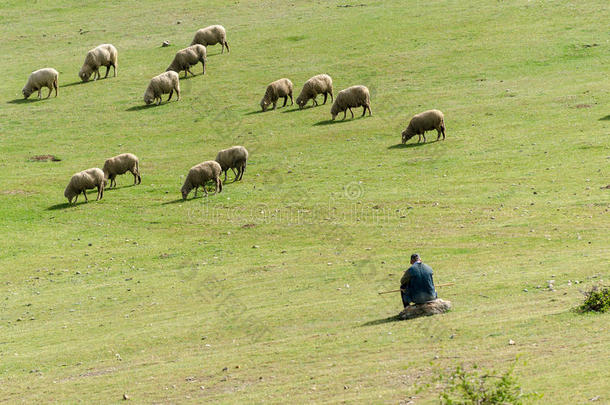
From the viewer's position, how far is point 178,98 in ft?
168

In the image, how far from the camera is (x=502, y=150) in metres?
38.3

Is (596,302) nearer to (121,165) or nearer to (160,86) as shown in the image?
(121,165)

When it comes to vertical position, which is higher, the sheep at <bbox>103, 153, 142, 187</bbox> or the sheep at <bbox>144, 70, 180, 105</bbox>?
the sheep at <bbox>144, 70, 180, 105</bbox>

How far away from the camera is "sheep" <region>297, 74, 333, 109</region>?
4803 centimetres

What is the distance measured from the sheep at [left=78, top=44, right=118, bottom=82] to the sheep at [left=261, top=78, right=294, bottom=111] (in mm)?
13731

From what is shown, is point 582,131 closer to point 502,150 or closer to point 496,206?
point 502,150

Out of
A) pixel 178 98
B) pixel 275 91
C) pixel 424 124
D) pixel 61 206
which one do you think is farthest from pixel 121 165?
pixel 424 124

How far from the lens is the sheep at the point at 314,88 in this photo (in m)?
48.0

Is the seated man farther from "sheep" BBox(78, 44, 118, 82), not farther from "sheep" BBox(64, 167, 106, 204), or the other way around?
"sheep" BBox(78, 44, 118, 82)

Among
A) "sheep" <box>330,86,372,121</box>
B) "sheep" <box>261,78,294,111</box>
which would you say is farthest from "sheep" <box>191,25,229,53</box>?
"sheep" <box>330,86,372,121</box>

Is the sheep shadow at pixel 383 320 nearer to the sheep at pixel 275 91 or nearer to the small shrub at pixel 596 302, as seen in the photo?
the small shrub at pixel 596 302

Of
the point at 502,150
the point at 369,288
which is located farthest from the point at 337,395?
the point at 502,150

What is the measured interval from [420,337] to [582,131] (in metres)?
24.5

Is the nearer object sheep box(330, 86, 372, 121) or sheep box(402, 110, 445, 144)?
sheep box(402, 110, 445, 144)
